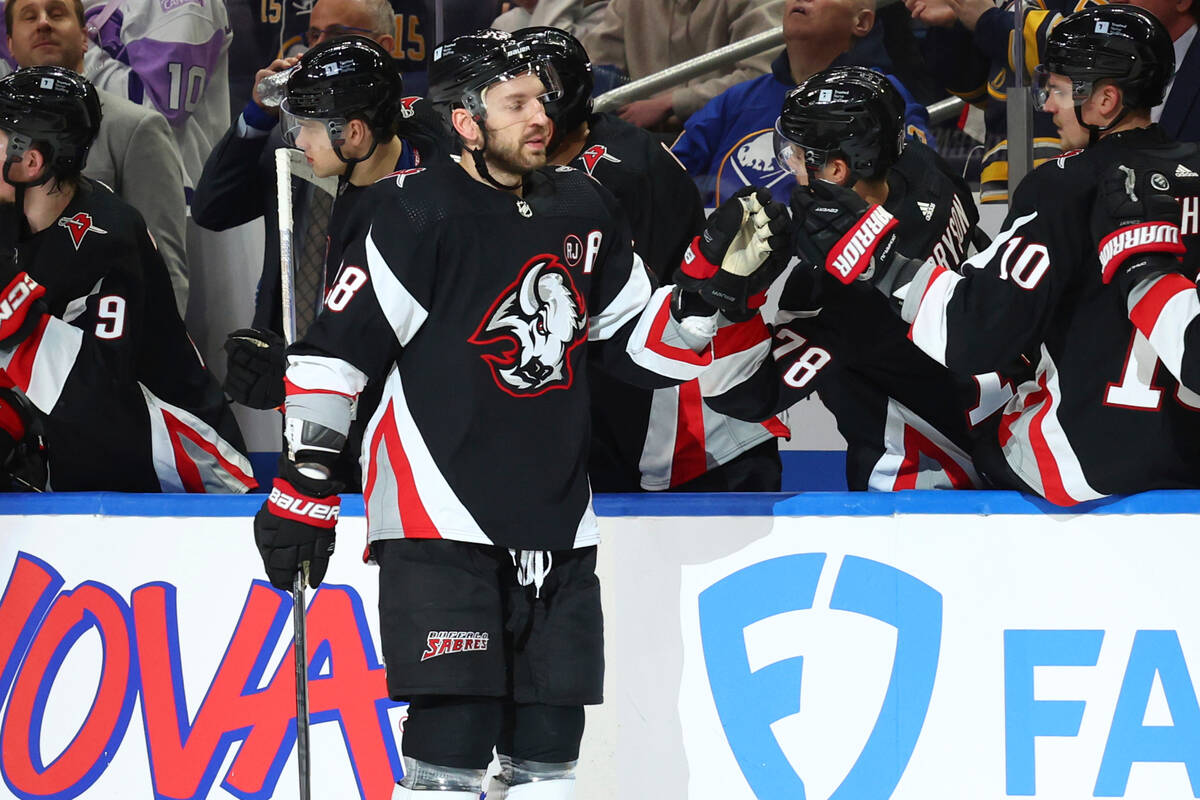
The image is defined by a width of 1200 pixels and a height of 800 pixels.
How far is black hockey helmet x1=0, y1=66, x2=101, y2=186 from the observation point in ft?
11.7

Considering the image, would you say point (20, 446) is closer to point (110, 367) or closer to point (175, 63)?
point (110, 367)

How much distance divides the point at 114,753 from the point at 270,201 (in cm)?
155

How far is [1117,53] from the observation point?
2885 mm

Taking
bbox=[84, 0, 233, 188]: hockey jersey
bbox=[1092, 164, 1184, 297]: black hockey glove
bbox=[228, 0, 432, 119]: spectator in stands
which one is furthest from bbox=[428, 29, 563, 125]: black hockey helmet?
bbox=[84, 0, 233, 188]: hockey jersey

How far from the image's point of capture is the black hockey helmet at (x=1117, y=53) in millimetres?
2887

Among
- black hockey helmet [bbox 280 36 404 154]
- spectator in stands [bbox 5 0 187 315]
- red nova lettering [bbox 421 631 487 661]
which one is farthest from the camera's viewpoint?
spectator in stands [bbox 5 0 187 315]

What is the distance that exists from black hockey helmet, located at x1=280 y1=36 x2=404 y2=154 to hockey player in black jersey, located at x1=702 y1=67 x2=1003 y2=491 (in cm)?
92

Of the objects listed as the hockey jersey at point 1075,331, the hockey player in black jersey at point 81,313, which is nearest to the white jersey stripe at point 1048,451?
the hockey jersey at point 1075,331

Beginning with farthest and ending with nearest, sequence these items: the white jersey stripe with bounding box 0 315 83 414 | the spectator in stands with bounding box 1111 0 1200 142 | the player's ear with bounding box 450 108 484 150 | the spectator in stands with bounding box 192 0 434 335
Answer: the spectator in stands with bounding box 192 0 434 335 < the spectator in stands with bounding box 1111 0 1200 142 < the white jersey stripe with bounding box 0 315 83 414 < the player's ear with bounding box 450 108 484 150

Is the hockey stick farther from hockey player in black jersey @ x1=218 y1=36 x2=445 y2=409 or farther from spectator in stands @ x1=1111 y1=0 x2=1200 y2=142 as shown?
spectator in stands @ x1=1111 y1=0 x2=1200 y2=142

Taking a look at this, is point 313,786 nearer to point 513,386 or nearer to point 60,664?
point 60,664

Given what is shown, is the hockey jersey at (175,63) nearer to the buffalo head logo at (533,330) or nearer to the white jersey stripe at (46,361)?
the white jersey stripe at (46,361)

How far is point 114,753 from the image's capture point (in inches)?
126

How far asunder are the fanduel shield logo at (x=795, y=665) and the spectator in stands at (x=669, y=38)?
1686 millimetres
